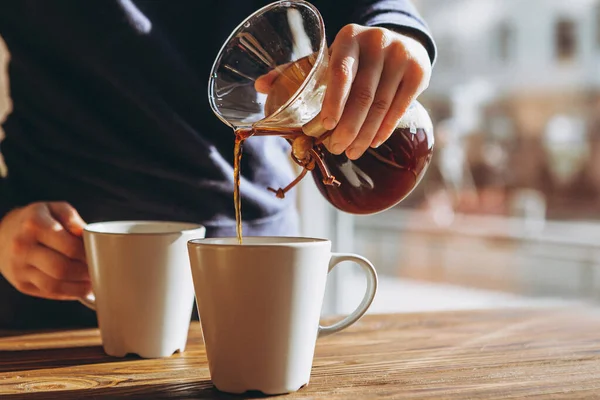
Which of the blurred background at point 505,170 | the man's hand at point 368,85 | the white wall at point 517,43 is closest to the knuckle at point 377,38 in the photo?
the man's hand at point 368,85

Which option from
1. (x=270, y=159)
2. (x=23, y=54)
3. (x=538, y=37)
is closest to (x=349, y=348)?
(x=270, y=159)

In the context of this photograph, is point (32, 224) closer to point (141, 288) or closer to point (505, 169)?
point (141, 288)

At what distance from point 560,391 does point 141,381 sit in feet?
1.07

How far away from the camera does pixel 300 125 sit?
1.77ft

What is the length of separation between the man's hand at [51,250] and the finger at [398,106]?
34 centimetres

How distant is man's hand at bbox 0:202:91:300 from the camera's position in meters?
0.69

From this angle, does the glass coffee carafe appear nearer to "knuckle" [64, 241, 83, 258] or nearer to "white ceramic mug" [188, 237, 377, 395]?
"white ceramic mug" [188, 237, 377, 395]

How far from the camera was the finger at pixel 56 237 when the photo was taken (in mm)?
687

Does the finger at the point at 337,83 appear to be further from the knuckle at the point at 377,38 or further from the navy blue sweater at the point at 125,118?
the navy blue sweater at the point at 125,118

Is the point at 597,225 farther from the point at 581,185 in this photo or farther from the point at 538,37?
the point at 538,37

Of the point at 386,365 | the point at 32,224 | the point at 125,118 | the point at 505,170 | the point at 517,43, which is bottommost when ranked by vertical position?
the point at 505,170

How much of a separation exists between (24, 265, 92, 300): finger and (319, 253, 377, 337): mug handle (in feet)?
0.93

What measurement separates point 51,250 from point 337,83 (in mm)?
376

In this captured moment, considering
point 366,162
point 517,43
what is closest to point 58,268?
point 366,162
